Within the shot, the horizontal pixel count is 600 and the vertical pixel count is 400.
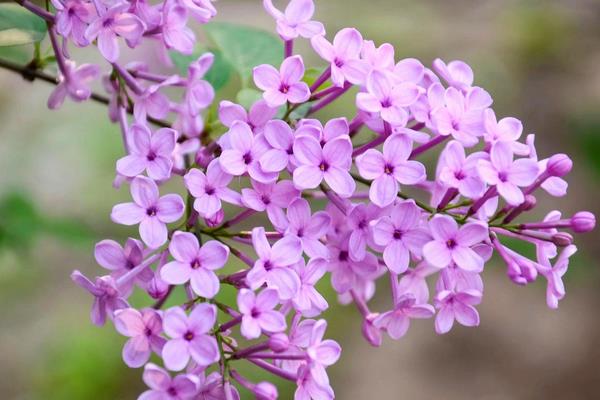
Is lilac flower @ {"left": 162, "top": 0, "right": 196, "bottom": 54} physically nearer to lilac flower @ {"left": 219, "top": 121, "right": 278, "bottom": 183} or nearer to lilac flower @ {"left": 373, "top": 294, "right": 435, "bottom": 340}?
lilac flower @ {"left": 219, "top": 121, "right": 278, "bottom": 183}

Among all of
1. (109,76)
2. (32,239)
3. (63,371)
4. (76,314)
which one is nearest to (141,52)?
(76,314)

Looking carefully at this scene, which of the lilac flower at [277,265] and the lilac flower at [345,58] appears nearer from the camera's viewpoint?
the lilac flower at [277,265]

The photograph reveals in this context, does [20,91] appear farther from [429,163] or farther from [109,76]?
[109,76]

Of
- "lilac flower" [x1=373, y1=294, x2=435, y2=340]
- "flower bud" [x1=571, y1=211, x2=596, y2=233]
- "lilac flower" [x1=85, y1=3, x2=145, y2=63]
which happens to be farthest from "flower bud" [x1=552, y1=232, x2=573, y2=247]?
"lilac flower" [x1=85, y1=3, x2=145, y2=63]

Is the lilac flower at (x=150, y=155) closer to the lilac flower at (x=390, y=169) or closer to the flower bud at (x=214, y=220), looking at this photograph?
the flower bud at (x=214, y=220)

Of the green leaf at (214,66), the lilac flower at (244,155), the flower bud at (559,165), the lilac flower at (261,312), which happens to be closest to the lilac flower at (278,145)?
the lilac flower at (244,155)

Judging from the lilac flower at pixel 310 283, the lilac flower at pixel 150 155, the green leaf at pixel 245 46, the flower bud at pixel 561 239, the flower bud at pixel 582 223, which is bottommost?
the green leaf at pixel 245 46

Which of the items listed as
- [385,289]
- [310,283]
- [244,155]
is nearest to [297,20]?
[244,155]

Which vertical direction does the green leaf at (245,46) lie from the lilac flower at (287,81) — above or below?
below
